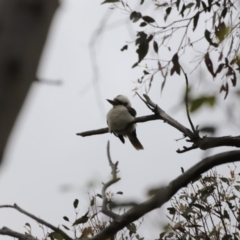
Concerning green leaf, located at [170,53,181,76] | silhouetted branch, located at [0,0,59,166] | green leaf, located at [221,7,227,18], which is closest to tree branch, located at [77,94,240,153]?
green leaf, located at [170,53,181,76]

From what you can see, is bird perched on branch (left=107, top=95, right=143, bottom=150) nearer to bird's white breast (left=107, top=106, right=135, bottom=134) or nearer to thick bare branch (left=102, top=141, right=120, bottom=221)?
bird's white breast (left=107, top=106, right=135, bottom=134)

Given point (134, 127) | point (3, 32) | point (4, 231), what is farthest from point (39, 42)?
point (134, 127)

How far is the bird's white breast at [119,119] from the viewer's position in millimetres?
3661

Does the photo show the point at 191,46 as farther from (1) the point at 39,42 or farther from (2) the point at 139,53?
(1) the point at 39,42

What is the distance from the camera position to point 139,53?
2.22m

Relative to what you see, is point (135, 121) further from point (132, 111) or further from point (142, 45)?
point (132, 111)

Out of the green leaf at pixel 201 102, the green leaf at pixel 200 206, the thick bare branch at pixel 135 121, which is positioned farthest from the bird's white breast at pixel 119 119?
the green leaf at pixel 201 102

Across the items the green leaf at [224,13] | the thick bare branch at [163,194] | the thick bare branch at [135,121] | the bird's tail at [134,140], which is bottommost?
the thick bare branch at [163,194]

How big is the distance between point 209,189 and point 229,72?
597 mm

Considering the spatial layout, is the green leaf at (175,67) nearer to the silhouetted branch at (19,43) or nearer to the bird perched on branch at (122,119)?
the bird perched on branch at (122,119)

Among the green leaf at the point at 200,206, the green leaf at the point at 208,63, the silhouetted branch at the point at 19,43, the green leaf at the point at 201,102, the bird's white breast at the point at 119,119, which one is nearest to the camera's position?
the silhouetted branch at the point at 19,43

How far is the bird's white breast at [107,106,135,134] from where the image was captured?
3661mm

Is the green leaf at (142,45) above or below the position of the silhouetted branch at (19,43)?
above

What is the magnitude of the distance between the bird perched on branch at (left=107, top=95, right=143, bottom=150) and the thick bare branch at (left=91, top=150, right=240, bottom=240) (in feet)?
6.57
